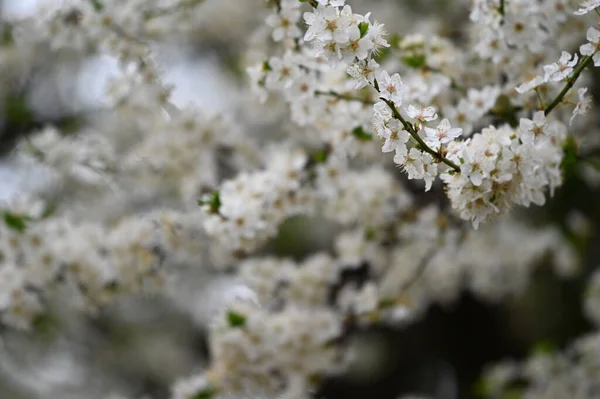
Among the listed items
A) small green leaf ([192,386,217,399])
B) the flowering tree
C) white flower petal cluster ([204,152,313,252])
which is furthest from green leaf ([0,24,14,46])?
small green leaf ([192,386,217,399])

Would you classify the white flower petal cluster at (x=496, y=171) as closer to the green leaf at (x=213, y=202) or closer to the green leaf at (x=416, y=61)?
the green leaf at (x=416, y=61)

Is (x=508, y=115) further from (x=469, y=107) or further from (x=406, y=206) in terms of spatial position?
(x=406, y=206)

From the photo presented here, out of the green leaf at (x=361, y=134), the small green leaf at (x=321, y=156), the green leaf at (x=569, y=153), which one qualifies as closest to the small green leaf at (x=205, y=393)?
the small green leaf at (x=321, y=156)

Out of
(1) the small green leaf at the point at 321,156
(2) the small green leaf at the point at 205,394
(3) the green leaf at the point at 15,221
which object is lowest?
(2) the small green leaf at the point at 205,394

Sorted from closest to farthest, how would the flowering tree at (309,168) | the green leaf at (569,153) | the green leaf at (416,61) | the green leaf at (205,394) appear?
the flowering tree at (309,168), the green leaf at (569,153), the green leaf at (416,61), the green leaf at (205,394)

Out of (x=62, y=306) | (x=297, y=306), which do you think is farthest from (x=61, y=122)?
(x=297, y=306)

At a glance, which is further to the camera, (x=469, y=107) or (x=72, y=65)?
(x=72, y=65)
